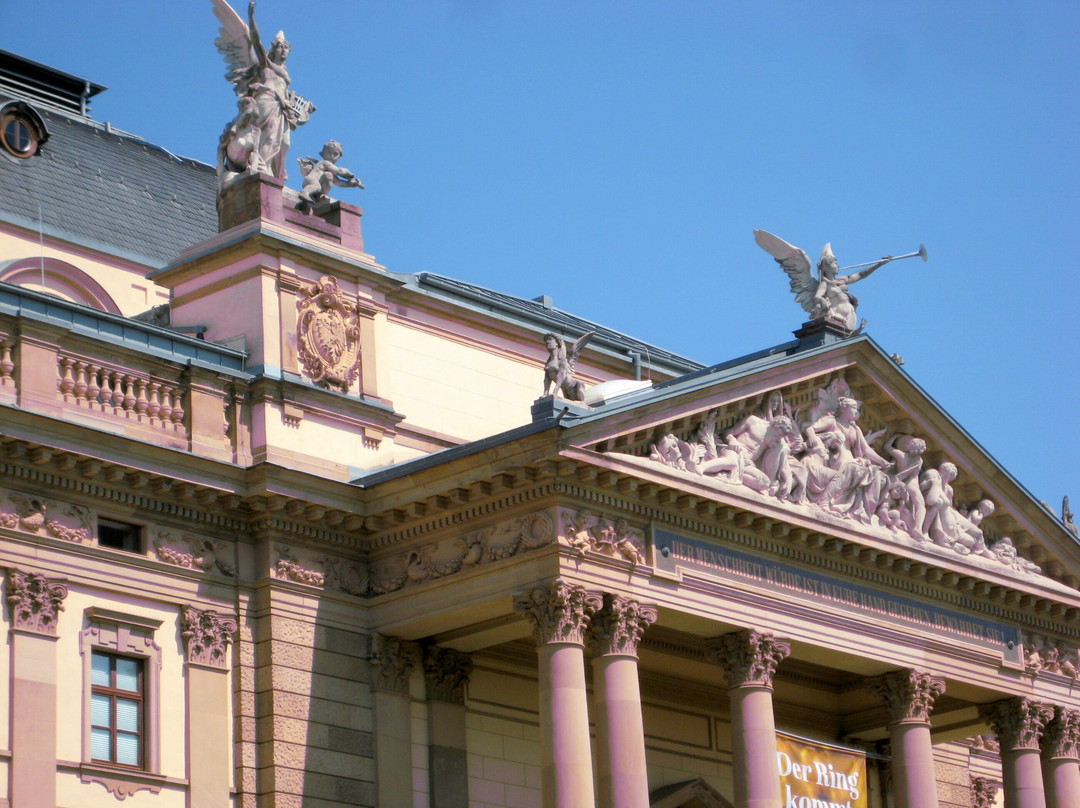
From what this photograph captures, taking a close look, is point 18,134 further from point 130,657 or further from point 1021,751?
point 1021,751

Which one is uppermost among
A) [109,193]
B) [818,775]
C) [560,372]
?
[109,193]

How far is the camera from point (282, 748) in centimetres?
3744

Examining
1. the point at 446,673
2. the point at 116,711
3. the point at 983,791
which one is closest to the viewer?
the point at 116,711

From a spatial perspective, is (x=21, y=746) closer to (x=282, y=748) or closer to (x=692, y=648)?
(x=282, y=748)

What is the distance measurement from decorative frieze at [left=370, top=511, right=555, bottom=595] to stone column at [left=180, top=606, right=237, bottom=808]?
9.79 ft

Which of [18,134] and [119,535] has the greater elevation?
[18,134]

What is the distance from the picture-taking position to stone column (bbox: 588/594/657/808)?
122 ft

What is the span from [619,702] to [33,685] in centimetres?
906

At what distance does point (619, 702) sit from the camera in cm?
3775

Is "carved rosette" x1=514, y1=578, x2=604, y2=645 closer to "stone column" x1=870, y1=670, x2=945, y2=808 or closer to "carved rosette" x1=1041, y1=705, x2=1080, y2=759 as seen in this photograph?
"stone column" x1=870, y1=670, x2=945, y2=808

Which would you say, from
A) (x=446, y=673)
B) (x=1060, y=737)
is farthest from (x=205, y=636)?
(x=1060, y=737)

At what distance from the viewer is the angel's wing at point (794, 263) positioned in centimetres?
4453

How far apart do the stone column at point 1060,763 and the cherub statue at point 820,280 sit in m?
8.59

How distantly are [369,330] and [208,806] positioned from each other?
30.3 ft
